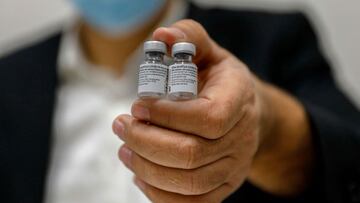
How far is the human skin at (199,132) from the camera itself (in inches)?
14.4

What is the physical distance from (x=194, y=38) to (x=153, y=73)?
0.24ft

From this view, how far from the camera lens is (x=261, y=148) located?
0.50 metres

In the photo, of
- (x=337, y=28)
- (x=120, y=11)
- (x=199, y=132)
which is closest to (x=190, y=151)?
(x=199, y=132)

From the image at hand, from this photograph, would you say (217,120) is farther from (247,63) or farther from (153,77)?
(247,63)

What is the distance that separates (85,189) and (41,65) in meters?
0.20

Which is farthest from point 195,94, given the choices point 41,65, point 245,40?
point 41,65

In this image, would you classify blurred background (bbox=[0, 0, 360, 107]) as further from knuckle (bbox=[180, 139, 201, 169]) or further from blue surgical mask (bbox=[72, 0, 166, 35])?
knuckle (bbox=[180, 139, 201, 169])

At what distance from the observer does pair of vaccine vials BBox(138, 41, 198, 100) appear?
33 cm

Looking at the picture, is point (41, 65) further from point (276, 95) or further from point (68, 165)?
point (276, 95)

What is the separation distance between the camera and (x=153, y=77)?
33cm

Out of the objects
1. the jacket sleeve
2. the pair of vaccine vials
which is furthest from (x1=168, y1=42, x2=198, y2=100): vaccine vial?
the jacket sleeve

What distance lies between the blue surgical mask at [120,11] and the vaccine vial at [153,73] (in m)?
0.37

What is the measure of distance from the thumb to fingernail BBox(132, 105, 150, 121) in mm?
52

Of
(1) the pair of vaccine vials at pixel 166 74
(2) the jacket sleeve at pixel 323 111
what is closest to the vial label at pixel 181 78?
(1) the pair of vaccine vials at pixel 166 74
